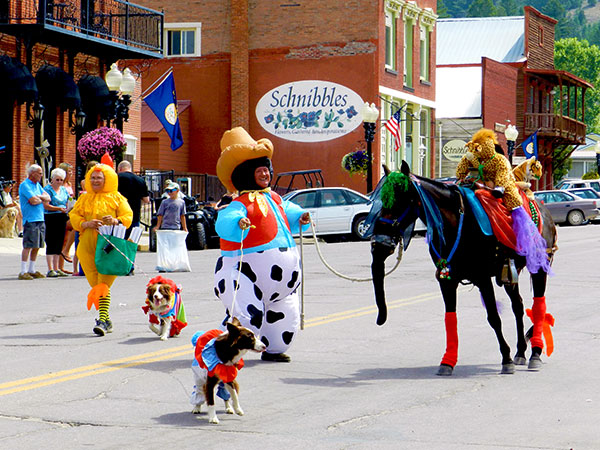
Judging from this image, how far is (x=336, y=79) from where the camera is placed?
4294 centimetres

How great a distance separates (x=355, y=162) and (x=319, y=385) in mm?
30957

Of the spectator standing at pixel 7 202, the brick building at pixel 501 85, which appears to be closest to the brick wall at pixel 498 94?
the brick building at pixel 501 85

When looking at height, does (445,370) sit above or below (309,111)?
below

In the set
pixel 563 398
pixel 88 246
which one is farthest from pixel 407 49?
pixel 563 398

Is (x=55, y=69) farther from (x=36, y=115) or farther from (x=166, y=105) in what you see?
(x=166, y=105)

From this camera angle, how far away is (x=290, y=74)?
43.5 m

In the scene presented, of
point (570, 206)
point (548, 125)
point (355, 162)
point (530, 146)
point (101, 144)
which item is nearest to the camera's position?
point (101, 144)

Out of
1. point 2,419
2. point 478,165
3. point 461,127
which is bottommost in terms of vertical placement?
point 2,419

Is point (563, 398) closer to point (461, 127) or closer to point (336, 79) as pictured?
point (336, 79)

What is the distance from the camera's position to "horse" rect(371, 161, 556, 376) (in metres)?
8.83

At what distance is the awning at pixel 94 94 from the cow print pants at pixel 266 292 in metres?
22.0

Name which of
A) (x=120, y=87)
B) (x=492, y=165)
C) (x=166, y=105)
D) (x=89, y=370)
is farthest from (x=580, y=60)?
(x=89, y=370)

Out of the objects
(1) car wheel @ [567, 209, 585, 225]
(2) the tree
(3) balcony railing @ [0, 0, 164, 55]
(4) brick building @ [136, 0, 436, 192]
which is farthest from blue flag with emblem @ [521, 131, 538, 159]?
(2) the tree

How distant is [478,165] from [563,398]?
2363 millimetres
